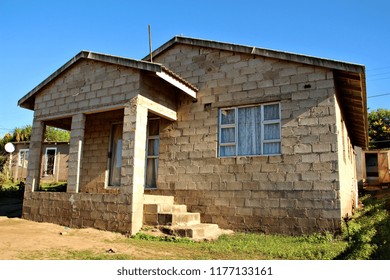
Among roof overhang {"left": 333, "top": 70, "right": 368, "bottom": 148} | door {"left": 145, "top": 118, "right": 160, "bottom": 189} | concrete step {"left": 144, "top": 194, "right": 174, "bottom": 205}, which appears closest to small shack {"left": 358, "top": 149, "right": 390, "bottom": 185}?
roof overhang {"left": 333, "top": 70, "right": 368, "bottom": 148}

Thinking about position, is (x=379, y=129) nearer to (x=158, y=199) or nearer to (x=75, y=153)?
(x=158, y=199)

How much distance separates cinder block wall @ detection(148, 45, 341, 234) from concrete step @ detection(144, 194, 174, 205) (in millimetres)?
247

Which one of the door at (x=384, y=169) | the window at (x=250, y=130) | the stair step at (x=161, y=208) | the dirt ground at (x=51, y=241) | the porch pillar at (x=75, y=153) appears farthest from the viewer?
the door at (x=384, y=169)

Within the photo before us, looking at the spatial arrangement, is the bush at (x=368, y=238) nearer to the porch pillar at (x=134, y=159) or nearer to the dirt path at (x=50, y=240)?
the dirt path at (x=50, y=240)

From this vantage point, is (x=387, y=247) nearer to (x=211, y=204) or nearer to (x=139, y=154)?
(x=211, y=204)

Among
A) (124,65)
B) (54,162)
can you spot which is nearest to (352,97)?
(124,65)

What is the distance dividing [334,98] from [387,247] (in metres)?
4.15

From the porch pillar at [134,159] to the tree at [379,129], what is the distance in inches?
1176

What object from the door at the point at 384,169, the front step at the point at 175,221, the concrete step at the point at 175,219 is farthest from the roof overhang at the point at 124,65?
the door at the point at 384,169

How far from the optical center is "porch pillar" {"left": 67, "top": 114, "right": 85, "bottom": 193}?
378 inches

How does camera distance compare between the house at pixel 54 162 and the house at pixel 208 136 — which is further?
the house at pixel 54 162

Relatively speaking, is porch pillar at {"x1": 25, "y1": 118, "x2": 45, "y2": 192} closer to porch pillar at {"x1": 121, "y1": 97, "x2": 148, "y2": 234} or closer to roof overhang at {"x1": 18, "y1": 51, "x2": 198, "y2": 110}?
roof overhang at {"x1": 18, "y1": 51, "x2": 198, "y2": 110}

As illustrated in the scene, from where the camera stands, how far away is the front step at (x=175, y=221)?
7.91 m
